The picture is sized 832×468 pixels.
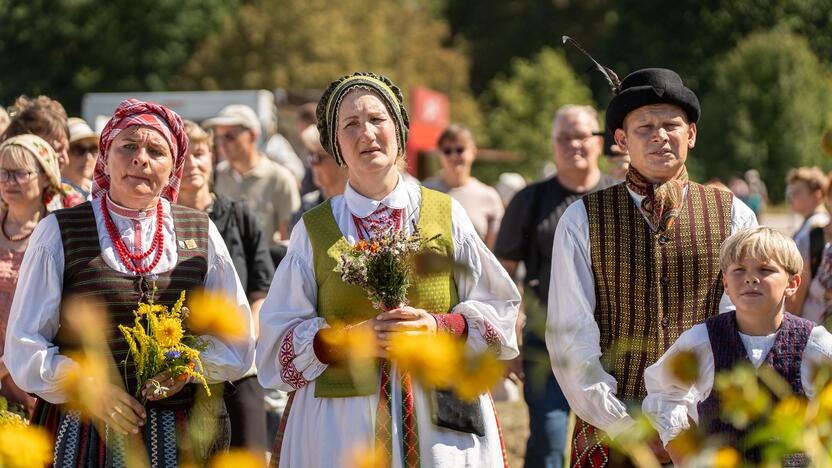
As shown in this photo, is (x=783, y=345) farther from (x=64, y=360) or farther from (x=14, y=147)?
(x=14, y=147)

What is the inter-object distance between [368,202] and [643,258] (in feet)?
3.03

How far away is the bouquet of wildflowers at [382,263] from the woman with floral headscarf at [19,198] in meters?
2.09

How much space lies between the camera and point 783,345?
378 centimetres

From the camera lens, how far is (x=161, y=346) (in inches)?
149

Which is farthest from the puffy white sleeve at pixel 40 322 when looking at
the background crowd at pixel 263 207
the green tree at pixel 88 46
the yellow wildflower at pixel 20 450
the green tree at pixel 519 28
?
the green tree at pixel 519 28

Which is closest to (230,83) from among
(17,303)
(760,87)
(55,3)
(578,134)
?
(55,3)

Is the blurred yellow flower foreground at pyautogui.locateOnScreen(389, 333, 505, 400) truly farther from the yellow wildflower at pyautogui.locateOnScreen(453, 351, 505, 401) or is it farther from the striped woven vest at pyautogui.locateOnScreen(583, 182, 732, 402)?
the striped woven vest at pyautogui.locateOnScreen(583, 182, 732, 402)

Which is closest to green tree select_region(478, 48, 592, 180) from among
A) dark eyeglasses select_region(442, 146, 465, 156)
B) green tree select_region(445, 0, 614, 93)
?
green tree select_region(445, 0, 614, 93)

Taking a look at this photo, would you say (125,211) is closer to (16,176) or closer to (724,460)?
(16,176)

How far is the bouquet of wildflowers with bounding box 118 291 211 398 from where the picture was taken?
12.4 ft

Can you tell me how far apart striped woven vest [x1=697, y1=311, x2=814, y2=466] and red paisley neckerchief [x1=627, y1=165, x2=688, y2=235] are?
42cm

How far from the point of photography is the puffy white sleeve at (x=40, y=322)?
386 centimetres

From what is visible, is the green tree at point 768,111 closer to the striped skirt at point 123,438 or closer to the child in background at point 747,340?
the child in background at point 747,340

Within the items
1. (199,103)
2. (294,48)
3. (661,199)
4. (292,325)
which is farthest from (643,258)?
(294,48)
